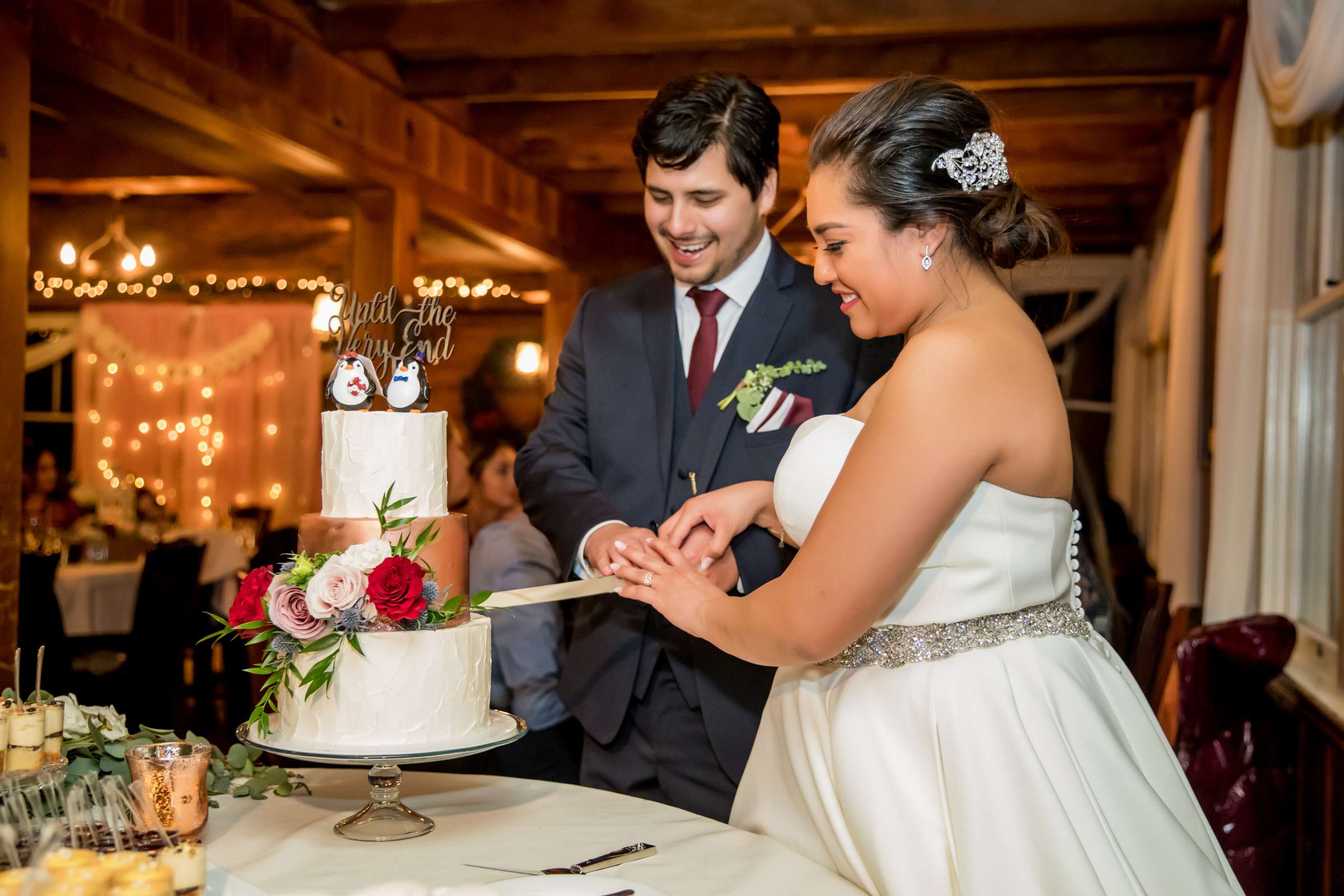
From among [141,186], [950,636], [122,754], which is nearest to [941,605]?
[950,636]

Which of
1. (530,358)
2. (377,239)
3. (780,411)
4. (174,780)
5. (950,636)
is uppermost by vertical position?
(377,239)

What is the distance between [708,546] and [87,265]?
29.5 ft

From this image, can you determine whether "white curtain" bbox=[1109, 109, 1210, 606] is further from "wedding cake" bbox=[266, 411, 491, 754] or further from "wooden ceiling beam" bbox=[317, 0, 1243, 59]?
"wedding cake" bbox=[266, 411, 491, 754]

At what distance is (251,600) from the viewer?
5.42 feet

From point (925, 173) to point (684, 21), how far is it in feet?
12.1

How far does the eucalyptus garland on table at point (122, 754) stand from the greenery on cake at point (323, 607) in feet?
0.51

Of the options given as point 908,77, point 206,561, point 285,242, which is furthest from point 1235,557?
point 285,242

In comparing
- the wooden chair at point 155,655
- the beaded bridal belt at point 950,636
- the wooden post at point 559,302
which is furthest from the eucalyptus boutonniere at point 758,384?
the wooden post at point 559,302

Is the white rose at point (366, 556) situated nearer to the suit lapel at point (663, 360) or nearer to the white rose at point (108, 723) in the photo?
the white rose at point (108, 723)

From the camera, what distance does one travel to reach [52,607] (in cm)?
520

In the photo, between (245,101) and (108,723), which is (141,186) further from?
(108,723)

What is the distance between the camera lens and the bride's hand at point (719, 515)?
6.83 feet

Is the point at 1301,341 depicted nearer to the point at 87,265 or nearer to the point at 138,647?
the point at 138,647

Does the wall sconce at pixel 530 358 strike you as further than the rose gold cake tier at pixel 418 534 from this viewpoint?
Yes
